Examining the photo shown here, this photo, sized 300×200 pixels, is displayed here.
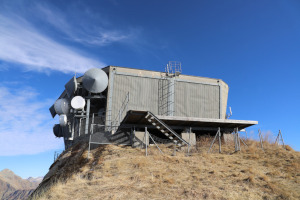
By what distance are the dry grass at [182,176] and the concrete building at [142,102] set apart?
3.33 meters

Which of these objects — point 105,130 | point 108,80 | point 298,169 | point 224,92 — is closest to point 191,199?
point 298,169

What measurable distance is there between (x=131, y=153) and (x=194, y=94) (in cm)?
1294

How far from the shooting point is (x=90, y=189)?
1519cm

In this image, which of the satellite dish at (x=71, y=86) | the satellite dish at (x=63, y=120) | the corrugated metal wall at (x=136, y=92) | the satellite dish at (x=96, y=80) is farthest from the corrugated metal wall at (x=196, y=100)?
the satellite dish at (x=63, y=120)

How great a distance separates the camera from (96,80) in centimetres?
2830

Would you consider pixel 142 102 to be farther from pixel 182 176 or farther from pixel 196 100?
pixel 182 176

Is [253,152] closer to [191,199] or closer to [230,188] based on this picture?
[230,188]

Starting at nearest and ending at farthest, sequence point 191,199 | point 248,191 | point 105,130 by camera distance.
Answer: point 191,199
point 248,191
point 105,130

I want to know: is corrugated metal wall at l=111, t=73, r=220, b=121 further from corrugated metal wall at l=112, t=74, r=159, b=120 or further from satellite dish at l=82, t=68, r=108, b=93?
satellite dish at l=82, t=68, r=108, b=93

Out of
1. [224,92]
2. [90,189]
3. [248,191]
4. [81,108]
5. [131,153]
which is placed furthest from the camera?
[224,92]

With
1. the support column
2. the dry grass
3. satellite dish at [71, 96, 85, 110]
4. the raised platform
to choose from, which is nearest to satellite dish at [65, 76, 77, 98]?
satellite dish at [71, 96, 85, 110]

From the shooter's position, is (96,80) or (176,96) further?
(176,96)

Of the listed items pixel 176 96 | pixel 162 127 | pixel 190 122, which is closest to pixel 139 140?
pixel 162 127

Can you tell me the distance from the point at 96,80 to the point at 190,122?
1056 centimetres
